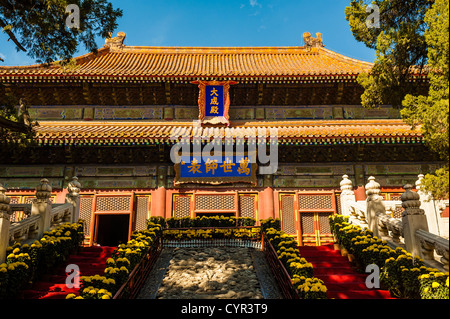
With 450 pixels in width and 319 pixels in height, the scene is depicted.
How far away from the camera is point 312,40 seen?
57.0 ft

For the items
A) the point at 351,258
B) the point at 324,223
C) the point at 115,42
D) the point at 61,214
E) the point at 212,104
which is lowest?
the point at 351,258

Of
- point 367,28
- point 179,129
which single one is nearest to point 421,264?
point 367,28

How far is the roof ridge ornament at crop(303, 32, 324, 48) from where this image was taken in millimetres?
17234

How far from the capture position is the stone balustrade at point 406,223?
230 inches

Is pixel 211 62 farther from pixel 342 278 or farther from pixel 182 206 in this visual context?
pixel 342 278

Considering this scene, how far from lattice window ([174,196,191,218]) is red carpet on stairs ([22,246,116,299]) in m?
2.96

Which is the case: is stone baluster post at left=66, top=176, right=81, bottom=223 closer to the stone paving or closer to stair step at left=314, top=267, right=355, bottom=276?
the stone paving

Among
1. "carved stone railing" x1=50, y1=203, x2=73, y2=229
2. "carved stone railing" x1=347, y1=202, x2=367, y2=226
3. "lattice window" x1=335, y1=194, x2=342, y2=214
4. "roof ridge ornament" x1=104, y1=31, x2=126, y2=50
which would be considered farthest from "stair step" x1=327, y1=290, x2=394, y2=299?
"roof ridge ornament" x1=104, y1=31, x2=126, y2=50

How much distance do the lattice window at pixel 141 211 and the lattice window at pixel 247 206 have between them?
3227 millimetres

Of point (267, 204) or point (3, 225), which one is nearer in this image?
point (3, 225)

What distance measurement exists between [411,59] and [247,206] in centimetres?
676

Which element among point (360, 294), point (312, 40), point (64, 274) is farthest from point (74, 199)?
point (312, 40)

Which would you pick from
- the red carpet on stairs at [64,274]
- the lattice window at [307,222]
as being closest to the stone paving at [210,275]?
the red carpet on stairs at [64,274]

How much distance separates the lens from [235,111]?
530 inches
